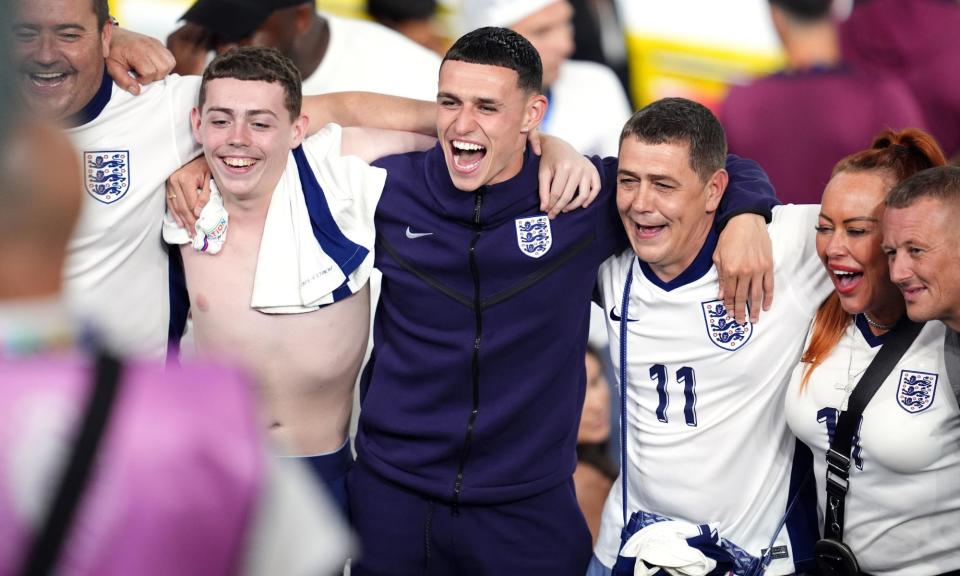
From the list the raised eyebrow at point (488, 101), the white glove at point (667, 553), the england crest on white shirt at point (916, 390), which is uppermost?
the raised eyebrow at point (488, 101)

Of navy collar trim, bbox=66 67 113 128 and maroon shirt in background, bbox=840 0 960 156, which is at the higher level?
maroon shirt in background, bbox=840 0 960 156

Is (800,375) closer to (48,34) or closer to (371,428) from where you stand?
(371,428)

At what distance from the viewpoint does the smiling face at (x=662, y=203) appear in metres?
3.03

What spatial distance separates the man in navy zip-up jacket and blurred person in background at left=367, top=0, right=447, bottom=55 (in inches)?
87.6

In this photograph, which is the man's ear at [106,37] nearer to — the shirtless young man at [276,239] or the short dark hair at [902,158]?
the shirtless young man at [276,239]

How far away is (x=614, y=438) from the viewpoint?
4809 millimetres

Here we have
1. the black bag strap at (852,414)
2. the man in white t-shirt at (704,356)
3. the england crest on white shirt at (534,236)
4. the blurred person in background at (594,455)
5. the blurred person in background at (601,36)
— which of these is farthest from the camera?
the blurred person in background at (601,36)

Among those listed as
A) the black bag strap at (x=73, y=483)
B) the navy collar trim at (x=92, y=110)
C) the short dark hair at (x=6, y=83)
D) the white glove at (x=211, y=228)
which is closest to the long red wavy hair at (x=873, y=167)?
the white glove at (x=211, y=228)

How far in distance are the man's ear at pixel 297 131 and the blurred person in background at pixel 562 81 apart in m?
2.04

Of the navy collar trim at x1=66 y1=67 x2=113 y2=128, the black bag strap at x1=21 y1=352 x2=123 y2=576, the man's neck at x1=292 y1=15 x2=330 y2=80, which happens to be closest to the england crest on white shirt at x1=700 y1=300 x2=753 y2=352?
the navy collar trim at x1=66 y1=67 x2=113 y2=128

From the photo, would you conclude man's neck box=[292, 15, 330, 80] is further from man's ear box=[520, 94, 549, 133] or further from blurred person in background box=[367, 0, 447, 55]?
man's ear box=[520, 94, 549, 133]

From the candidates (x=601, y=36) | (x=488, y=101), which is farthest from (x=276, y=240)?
(x=601, y=36)

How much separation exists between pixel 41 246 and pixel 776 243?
2.23 m

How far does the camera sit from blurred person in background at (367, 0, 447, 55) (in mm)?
5414
